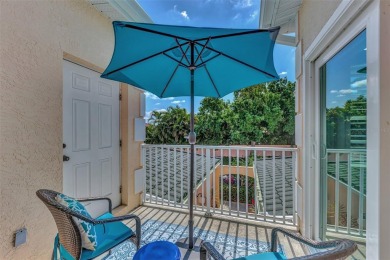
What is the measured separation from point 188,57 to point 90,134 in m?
1.57

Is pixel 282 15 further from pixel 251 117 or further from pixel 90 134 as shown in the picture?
pixel 251 117

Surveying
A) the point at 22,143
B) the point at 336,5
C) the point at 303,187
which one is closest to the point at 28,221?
the point at 22,143

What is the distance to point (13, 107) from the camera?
1.48 meters

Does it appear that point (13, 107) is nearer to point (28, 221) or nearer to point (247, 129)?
point (28, 221)

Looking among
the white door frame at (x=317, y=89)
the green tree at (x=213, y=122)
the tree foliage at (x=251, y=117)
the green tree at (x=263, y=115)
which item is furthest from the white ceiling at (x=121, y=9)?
the green tree at (x=263, y=115)

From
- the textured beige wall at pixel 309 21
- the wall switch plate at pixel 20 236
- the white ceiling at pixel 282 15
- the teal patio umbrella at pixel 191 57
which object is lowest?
the wall switch plate at pixel 20 236

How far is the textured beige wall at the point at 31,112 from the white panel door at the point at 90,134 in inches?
7.8

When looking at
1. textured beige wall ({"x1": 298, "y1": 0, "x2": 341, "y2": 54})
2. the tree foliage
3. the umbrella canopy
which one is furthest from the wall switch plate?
the tree foliage

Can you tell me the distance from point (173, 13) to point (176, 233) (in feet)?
10.4

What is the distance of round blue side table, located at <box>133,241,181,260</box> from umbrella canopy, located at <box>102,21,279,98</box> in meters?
1.36

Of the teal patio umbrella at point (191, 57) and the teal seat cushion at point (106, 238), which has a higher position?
the teal patio umbrella at point (191, 57)

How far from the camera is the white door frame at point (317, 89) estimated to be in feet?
3.12

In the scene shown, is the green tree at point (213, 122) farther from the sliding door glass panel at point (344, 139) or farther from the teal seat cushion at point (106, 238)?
the teal seat cushion at point (106, 238)

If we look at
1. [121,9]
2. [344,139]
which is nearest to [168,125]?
[121,9]
